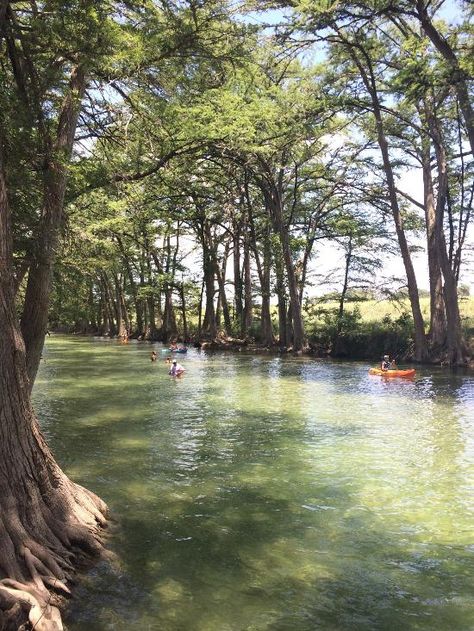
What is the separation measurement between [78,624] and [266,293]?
33.3 meters

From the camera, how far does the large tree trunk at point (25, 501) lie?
4.89 metres

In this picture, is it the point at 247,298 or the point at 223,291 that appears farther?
the point at 223,291

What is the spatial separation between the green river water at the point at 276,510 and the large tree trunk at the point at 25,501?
38 cm

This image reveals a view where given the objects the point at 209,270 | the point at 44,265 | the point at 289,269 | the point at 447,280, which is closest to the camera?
the point at 44,265

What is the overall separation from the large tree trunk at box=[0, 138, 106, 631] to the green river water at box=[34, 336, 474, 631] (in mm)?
377

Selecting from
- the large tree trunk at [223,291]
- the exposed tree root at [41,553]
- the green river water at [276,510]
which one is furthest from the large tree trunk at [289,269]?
the exposed tree root at [41,553]

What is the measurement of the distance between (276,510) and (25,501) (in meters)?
3.59

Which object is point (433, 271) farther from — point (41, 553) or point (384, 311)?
point (41, 553)

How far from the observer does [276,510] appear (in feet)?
25.3

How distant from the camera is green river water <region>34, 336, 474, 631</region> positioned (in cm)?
519

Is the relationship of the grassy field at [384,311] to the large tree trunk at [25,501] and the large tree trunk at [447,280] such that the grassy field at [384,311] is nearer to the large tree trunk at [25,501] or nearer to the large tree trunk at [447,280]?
the large tree trunk at [447,280]

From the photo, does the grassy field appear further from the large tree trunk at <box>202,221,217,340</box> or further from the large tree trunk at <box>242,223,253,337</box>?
the large tree trunk at <box>202,221,217,340</box>

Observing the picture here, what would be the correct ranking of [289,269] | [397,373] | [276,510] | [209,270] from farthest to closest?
[209,270] → [289,269] → [397,373] → [276,510]

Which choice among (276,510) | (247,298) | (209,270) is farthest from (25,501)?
(209,270)
